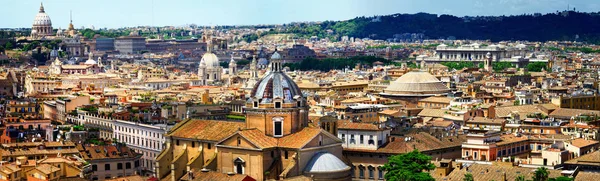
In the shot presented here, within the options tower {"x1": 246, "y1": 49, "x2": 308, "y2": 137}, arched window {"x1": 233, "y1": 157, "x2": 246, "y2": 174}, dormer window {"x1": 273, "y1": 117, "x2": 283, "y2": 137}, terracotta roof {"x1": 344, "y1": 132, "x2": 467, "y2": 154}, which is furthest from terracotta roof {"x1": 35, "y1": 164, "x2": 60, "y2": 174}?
terracotta roof {"x1": 344, "y1": 132, "x2": 467, "y2": 154}

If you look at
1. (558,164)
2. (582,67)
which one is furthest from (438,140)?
(582,67)

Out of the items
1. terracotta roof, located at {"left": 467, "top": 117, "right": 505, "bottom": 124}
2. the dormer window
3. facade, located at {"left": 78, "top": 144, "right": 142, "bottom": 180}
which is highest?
the dormer window

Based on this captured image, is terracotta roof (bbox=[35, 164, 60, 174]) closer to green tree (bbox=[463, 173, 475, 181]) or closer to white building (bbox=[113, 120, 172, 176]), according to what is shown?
white building (bbox=[113, 120, 172, 176])

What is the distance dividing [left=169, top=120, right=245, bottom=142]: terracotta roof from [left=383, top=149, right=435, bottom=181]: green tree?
652 centimetres

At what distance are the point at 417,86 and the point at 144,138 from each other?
91.9ft

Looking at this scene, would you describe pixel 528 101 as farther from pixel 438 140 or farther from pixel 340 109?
pixel 438 140

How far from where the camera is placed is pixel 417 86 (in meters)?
83.6

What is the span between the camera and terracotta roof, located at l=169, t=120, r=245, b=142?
45906 mm

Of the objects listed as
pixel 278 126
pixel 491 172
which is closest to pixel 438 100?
pixel 278 126

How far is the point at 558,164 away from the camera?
43.3 meters

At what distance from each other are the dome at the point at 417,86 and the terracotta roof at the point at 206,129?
37.1m

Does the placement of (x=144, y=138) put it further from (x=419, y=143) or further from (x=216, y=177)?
(x=216, y=177)

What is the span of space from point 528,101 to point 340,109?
629 inches

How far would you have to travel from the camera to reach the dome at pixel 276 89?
146 ft
